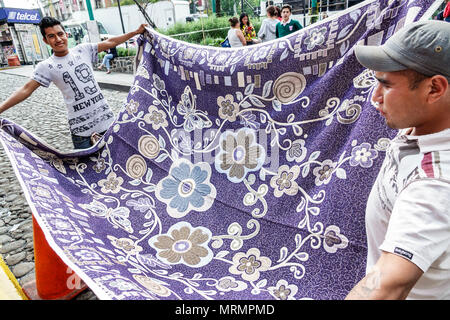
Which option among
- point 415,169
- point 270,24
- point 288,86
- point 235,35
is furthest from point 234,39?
point 415,169

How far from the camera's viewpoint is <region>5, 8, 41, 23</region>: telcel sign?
79.2 ft

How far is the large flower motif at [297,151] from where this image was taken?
1772mm

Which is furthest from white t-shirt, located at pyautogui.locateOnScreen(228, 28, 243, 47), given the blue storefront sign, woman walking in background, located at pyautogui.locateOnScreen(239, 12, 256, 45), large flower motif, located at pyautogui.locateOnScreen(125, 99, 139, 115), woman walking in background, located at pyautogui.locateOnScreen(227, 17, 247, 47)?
the blue storefront sign

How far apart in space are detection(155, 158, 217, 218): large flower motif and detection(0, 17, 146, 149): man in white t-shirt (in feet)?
3.31

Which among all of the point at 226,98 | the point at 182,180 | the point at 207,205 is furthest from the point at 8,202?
the point at 226,98

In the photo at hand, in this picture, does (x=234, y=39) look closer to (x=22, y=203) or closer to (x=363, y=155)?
(x=22, y=203)

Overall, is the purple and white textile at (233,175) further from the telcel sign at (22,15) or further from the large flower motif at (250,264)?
the telcel sign at (22,15)

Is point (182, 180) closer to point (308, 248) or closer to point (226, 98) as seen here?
point (226, 98)

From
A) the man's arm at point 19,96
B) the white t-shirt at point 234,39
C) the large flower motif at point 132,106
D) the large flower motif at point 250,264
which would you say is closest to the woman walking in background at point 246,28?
the white t-shirt at point 234,39

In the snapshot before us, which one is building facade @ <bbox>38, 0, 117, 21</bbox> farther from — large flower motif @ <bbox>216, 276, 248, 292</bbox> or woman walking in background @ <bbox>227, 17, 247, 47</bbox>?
large flower motif @ <bbox>216, 276, 248, 292</bbox>

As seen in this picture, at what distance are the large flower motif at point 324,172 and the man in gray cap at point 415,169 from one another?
0.55 m

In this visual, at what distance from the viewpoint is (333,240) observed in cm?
150

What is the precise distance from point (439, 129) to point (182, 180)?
5.49 feet
